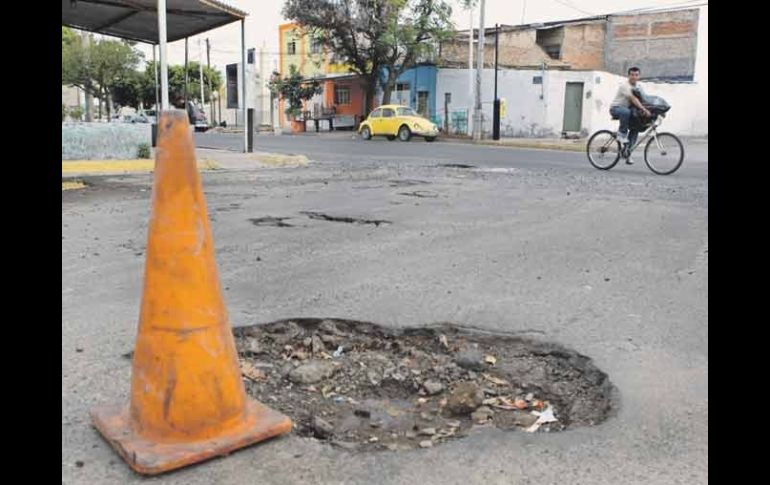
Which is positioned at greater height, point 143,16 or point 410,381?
point 143,16

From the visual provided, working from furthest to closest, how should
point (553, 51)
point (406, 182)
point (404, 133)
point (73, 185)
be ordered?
point (553, 51)
point (404, 133)
point (406, 182)
point (73, 185)

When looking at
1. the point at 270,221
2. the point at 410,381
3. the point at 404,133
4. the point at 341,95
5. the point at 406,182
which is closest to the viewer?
the point at 410,381

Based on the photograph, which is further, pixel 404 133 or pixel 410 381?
pixel 404 133

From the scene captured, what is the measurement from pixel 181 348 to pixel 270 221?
15.9 feet

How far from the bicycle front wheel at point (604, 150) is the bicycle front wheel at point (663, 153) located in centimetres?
55

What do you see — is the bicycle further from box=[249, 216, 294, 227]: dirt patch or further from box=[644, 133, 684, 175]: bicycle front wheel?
box=[249, 216, 294, 227]: dirt patch

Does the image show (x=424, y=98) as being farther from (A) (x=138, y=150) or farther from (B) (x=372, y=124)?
(A) (x=138, y=150)

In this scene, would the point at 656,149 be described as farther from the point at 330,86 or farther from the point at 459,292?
the point at 330,86

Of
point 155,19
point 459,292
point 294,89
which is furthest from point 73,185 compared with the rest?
point 294,89

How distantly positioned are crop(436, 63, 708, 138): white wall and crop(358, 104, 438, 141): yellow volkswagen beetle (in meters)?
3.25

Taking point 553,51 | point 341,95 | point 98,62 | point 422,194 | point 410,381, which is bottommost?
point 410,381

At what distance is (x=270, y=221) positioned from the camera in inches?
285

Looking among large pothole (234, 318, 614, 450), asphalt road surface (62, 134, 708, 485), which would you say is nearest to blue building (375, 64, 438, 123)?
asphalt road surface (62, 134, 708, 485)
